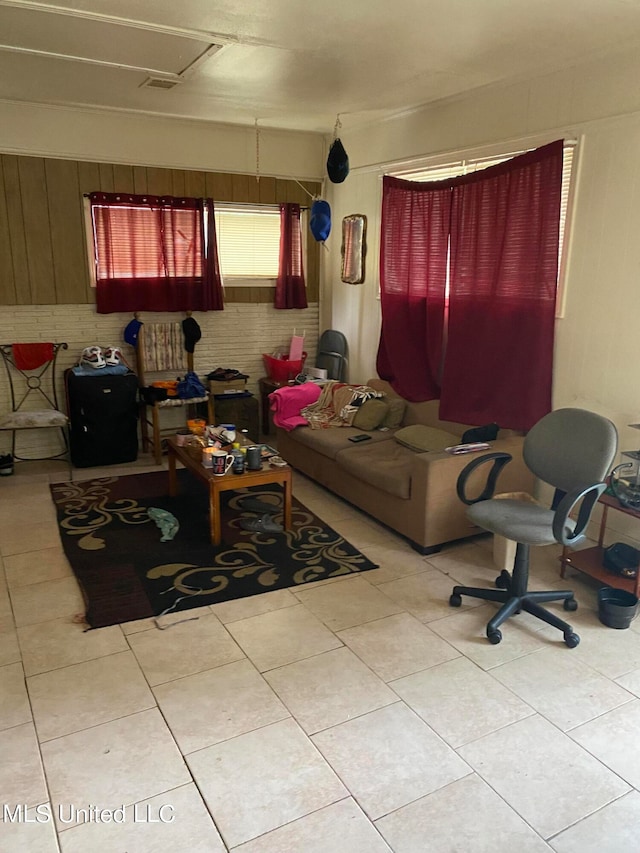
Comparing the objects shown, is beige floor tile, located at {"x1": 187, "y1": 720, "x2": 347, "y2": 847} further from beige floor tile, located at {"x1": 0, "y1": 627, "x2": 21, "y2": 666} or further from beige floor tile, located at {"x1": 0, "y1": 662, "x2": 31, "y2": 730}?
beige floor tile, located at {"x1": 0, "y1": 627, "x2": 21, "y2": 666}

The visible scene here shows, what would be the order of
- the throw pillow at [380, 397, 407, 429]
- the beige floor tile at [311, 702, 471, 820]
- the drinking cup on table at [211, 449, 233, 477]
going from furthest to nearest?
1. the throw pillow at [380, 397, 407, 429]
2. the drinking cup on table at [211, 449, 233, 477]
3. the beige floor tile at [311, 702, 471, 820]

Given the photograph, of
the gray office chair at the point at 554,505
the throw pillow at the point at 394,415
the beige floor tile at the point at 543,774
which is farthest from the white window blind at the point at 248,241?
the beige floor tile at the point at 543,774

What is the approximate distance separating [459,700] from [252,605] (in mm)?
1122

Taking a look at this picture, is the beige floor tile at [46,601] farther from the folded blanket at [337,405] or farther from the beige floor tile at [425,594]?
the folded blanket at [337,405]

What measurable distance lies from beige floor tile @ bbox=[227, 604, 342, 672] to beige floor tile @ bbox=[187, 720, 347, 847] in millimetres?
438

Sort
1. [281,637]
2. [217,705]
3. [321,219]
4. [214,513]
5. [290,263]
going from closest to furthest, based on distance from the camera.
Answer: [217,705]
[281,637]
[214,513]
[321,219]
[290,263]

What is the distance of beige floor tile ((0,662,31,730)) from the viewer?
2.40m

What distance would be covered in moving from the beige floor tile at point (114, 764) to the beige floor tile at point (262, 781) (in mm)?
102

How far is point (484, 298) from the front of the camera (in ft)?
14.2

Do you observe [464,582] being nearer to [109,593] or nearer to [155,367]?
[109,593]

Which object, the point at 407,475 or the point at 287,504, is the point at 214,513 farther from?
the point at 407,475

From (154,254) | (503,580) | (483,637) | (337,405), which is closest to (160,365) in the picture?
(154,254)

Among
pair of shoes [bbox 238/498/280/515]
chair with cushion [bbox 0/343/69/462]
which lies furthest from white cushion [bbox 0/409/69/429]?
pair of shoes [bbox 238/498/280/515]

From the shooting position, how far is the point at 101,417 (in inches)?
207
